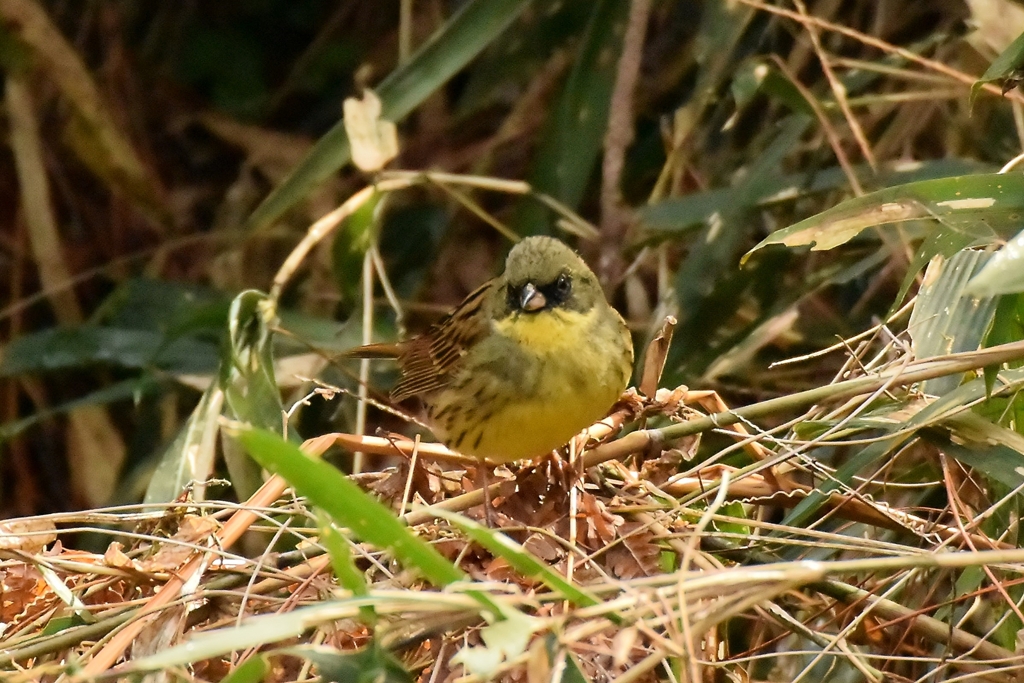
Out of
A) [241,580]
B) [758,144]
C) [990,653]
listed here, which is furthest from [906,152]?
[241,580]

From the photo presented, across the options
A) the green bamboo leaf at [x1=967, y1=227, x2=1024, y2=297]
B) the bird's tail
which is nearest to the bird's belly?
the bird's tail

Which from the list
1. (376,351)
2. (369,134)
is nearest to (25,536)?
(376,351)

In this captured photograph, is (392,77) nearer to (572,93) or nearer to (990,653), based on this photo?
(572,93)

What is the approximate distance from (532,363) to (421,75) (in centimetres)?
88

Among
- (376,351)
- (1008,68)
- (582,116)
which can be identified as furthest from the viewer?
(582,116)

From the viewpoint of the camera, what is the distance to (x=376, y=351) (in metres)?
2.32

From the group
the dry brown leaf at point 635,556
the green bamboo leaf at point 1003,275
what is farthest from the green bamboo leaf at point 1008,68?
the dry brown leaf at point 635,556

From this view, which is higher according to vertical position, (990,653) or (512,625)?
(512,625)

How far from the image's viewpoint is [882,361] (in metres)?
1.93

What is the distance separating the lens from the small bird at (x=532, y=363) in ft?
5.67

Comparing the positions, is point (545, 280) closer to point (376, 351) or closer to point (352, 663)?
point (376, 351)

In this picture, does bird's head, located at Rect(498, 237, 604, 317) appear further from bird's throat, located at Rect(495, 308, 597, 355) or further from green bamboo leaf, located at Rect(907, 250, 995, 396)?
green bamboo leaf, located at Rect(907, 250, 995, 396)

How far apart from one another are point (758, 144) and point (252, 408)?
1228 millimetres

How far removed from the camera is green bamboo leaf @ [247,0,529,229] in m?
2.44
